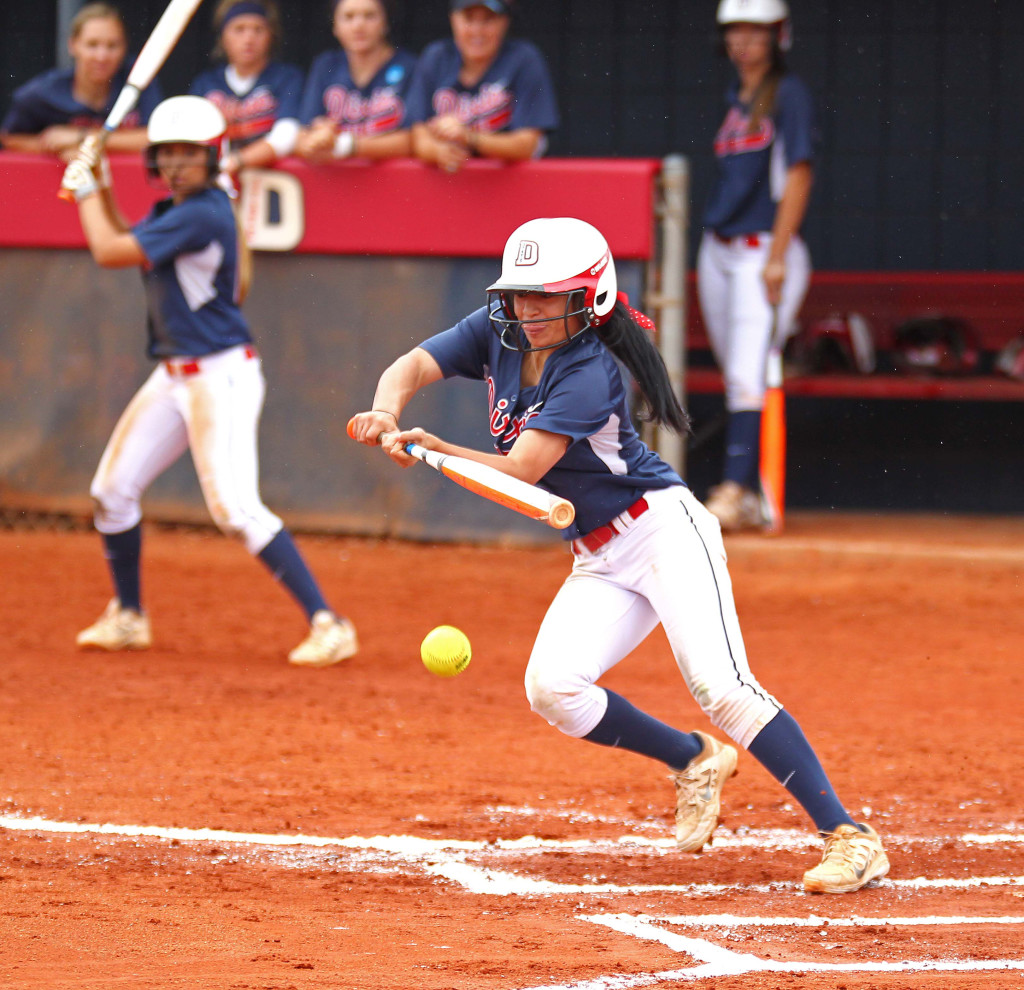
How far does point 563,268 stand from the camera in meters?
3.56

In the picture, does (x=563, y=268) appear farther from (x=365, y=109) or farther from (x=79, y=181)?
(x=365, y=109)

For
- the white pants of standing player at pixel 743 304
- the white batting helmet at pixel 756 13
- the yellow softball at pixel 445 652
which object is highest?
the white batting helmet at pixel 756 13

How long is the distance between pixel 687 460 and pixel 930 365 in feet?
5.50

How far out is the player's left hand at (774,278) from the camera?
7.98m

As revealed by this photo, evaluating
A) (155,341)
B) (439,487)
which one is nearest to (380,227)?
(439,487)

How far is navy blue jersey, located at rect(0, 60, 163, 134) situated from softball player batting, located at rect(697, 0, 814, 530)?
2964 millimetres

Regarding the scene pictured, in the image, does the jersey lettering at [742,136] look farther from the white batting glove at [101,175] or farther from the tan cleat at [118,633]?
the tan cleat at [118,633]

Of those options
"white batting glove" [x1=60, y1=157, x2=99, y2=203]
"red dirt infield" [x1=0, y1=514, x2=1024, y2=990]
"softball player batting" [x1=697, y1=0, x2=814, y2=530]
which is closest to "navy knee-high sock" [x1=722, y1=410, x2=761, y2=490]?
"softball player batting" [x1=697, y1=0, x2=814, y2=530]

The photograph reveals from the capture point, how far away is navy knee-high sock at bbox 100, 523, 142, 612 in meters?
6.09

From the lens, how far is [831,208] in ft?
31.8

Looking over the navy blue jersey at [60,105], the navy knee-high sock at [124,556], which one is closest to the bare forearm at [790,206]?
the navy blue jersey at [60,105]

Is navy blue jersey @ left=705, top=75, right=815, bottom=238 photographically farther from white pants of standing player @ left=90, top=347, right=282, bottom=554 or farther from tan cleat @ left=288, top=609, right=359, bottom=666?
tan cleat @ left=288, top=609, right=359, bottom=666

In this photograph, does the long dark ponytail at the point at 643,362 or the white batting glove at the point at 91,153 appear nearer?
the long dark ponytail at the point at 643,362

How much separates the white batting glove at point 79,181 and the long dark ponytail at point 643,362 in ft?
9.46
